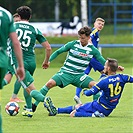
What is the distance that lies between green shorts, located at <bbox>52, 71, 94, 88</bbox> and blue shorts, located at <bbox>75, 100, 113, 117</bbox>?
63 cm

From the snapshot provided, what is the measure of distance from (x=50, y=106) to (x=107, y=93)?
3.21 ft

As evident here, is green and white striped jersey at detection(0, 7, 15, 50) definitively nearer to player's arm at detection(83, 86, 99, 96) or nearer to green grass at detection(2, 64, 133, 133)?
green grass at detection(2, 64, 133, 133)

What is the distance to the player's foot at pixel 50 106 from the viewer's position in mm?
11031

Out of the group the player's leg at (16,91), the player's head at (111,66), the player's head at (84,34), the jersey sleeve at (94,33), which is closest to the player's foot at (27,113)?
the player's head at (111,66)

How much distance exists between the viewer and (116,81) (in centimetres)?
1109

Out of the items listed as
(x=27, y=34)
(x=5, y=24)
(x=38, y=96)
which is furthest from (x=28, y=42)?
(x=5, y=24)

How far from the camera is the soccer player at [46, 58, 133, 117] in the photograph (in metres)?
11.1

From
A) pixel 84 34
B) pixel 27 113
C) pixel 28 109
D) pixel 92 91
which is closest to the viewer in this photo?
pixel 92 91

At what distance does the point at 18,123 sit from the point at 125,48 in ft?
58.2

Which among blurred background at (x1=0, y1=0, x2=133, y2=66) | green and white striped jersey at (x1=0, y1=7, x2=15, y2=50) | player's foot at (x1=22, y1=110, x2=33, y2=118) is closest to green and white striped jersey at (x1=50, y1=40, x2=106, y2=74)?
player's foot at (x1=22, y1=110, x2=33, y2=118)

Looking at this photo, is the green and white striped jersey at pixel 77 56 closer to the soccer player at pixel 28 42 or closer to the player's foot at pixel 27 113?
the soccer player at pixel 28 42

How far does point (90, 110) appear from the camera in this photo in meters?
11.5

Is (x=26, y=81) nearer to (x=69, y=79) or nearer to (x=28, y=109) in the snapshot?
(x=28, y=109)

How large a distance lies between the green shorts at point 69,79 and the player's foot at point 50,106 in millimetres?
730
